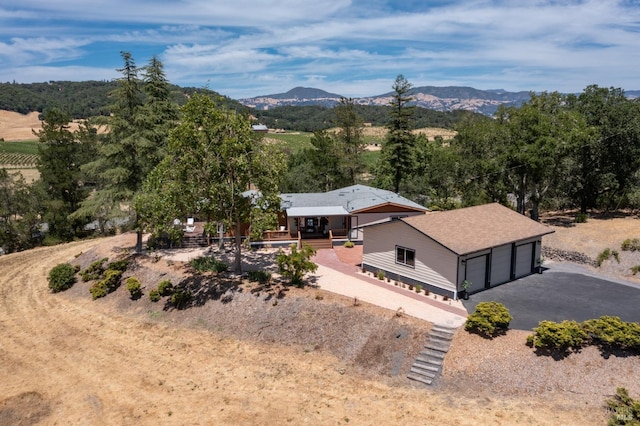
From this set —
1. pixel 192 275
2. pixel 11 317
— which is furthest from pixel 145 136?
pixel 11 317

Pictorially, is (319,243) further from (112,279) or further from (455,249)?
(112,279)

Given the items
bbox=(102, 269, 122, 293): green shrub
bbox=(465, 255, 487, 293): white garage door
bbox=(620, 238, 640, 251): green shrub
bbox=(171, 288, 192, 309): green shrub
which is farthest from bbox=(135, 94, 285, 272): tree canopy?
bbox=(620, 238, 640, 251): green shrub

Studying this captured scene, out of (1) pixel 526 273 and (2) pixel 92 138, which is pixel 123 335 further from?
(2) pixel 92 138

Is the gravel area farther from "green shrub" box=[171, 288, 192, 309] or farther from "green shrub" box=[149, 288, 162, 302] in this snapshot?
"green shrub" box=[149, 288, 162, 302]

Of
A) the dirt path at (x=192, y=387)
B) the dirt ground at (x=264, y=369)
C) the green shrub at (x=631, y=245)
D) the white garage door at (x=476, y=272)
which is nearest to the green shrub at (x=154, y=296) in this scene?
the dirt ground at (x=264, y=369)

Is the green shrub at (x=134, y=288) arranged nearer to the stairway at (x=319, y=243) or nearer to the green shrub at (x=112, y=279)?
the green shrub at (x=112, y=279)

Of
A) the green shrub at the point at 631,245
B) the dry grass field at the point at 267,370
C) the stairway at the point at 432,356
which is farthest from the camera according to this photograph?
the green shrub at the point at 631,245

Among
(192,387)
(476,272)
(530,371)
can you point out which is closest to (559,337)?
(530,371)
